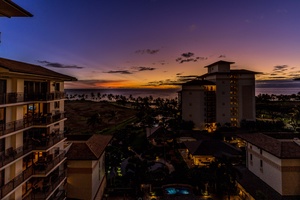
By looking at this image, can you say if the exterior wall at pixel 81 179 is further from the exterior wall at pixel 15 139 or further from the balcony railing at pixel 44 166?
the exterior wall at pixel 15 139

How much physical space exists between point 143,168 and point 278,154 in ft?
42.6

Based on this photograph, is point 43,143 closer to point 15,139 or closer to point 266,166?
point 15,139

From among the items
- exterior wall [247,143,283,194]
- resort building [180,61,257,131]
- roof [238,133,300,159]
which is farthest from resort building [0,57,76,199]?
resort building [180,61,257,131]

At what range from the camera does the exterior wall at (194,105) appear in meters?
58.4

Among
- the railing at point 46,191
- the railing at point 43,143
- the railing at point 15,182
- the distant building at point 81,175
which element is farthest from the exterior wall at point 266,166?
the railing at point 15,182

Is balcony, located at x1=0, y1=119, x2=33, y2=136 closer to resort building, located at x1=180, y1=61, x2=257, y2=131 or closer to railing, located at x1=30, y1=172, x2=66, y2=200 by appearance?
railing, located at x1=30, y1=172, x2=66, y2=200

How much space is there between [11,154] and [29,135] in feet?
9.29

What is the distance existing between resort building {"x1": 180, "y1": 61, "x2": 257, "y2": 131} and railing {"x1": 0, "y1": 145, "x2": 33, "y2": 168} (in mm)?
48604

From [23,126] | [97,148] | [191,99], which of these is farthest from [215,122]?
[23,126]

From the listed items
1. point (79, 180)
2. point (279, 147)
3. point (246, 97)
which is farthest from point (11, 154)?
point (246, 97)

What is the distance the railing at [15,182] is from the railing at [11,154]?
125cm

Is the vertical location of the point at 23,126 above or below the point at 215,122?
above

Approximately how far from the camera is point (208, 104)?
58.8 metres

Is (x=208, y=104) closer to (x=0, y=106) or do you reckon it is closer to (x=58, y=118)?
(x=58, y=118)
